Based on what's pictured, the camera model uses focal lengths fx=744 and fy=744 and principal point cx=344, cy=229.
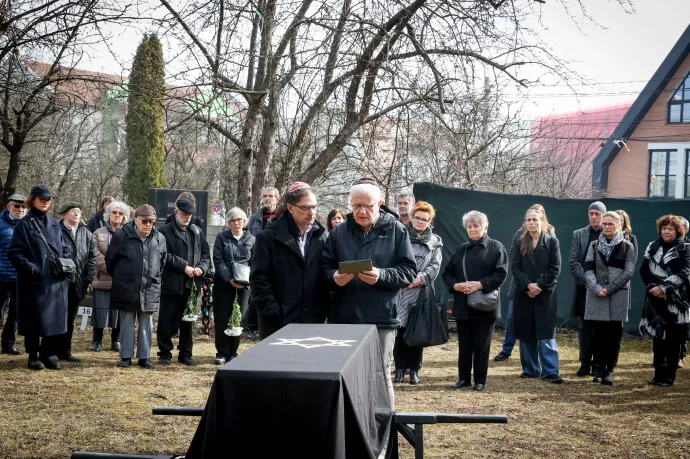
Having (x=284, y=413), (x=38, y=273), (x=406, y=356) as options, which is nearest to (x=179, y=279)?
(x=38, y=273)

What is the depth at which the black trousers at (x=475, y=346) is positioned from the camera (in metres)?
7.92

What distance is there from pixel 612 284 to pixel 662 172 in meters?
25.9

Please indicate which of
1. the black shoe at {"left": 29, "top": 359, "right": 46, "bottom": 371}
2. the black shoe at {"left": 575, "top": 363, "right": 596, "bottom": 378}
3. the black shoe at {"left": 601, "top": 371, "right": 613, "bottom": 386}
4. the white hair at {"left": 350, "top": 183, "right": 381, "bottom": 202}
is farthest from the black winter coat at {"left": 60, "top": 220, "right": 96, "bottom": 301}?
the black shoe at {"left": 601, "top": 371, "right": 613, "bottom": 386}

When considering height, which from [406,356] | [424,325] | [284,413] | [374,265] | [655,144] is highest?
[655,144]

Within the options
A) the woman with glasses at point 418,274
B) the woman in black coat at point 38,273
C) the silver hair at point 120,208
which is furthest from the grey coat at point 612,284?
the woman in black coat at point 38,273

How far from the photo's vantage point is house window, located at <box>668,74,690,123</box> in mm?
30562

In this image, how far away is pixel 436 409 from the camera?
22.7ft

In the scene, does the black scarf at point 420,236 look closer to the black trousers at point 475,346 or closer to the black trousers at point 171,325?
the black trousers at point 475,346

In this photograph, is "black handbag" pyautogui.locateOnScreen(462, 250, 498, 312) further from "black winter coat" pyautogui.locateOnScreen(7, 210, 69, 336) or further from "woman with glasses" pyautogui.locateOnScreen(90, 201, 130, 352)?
"woman with glasses" pyautogui.locateOnScreen(90, 201, 130, 352)

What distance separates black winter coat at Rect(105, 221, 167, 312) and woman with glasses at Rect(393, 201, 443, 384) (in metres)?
3.01

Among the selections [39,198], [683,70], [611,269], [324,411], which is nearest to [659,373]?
[611,269]

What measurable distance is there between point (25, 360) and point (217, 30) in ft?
16.9

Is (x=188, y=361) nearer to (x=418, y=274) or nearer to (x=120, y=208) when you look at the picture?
(x=120, y=208)

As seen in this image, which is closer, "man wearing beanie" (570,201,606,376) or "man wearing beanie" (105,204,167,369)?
"man wearing beanie" (105,204,167,369)
